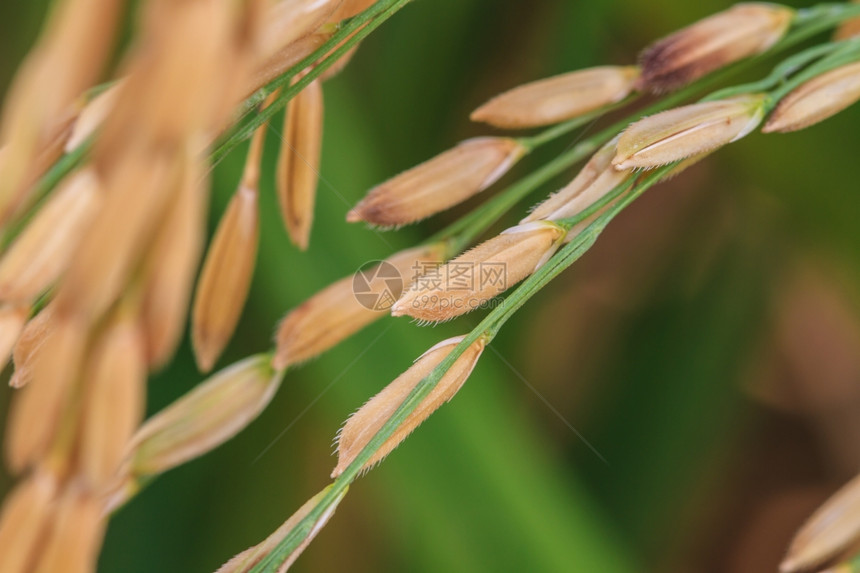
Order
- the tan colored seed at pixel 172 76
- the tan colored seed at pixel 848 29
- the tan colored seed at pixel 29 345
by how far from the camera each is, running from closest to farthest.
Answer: the tan colored seed at pixel 172 76 → the tan colored seed at pixel 29 345 → the tan colored seed at pixel 848 29

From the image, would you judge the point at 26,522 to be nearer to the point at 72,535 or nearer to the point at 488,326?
the point at 72,535

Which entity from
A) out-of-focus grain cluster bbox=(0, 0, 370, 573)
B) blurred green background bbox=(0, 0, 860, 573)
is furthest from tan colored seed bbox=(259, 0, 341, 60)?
blurred green background bbox=(0, 0, 860, 573)

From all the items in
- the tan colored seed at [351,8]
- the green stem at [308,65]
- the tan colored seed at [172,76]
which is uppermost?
the tan colored seed at [172,76]

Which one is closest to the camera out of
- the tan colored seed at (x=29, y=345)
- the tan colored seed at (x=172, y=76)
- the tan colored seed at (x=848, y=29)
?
the tan colored seed at (x=172, y=76)

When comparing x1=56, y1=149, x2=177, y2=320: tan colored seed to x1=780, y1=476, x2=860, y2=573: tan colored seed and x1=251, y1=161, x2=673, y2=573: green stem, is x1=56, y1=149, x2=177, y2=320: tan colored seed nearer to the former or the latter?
x1=251, y1=161, x2=673, y2=573: green stem

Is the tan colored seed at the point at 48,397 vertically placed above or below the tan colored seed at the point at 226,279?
A: above

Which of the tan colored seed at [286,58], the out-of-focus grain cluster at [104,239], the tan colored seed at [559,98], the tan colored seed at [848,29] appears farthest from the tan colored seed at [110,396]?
the tan colored seed at [848,29]

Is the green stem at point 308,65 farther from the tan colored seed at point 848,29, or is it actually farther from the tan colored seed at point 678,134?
the tan colored seed at point 848,29
